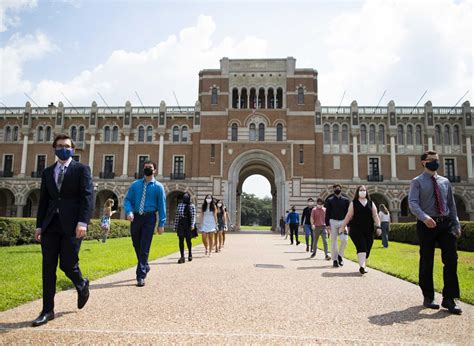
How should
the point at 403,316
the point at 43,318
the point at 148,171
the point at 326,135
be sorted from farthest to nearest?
the point at 326,135 < the point at 148,171 < the point at 403,316 < the point at 43,318

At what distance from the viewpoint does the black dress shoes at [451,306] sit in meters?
4.76

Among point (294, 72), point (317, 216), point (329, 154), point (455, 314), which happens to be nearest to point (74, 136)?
point (294, 72)

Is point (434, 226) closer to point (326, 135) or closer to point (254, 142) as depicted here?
point (254, 142)

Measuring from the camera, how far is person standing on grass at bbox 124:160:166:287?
6.78 m

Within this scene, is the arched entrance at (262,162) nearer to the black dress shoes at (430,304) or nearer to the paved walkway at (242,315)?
the paved walkway at (242,315)

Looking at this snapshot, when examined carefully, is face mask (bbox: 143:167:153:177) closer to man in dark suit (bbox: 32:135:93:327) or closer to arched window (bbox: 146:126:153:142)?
man in dark suit (bbox: 32:135:93:327)

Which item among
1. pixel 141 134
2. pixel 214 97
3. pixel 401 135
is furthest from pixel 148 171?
pixel 401 135

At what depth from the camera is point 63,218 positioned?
14.4ft

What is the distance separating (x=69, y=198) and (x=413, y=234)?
19793mm

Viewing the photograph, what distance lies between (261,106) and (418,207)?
32.0 metres

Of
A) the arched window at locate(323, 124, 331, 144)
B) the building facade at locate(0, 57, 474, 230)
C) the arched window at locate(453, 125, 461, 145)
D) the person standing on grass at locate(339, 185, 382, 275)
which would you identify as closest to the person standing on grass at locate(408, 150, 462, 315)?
the person standing on grass at locate(339, 185, 382, 275)

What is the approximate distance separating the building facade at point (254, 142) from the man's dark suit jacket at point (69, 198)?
29.7m

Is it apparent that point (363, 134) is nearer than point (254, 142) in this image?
No

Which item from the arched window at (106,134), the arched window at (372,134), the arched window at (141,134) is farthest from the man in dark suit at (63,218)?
the arched window at (106,134)
